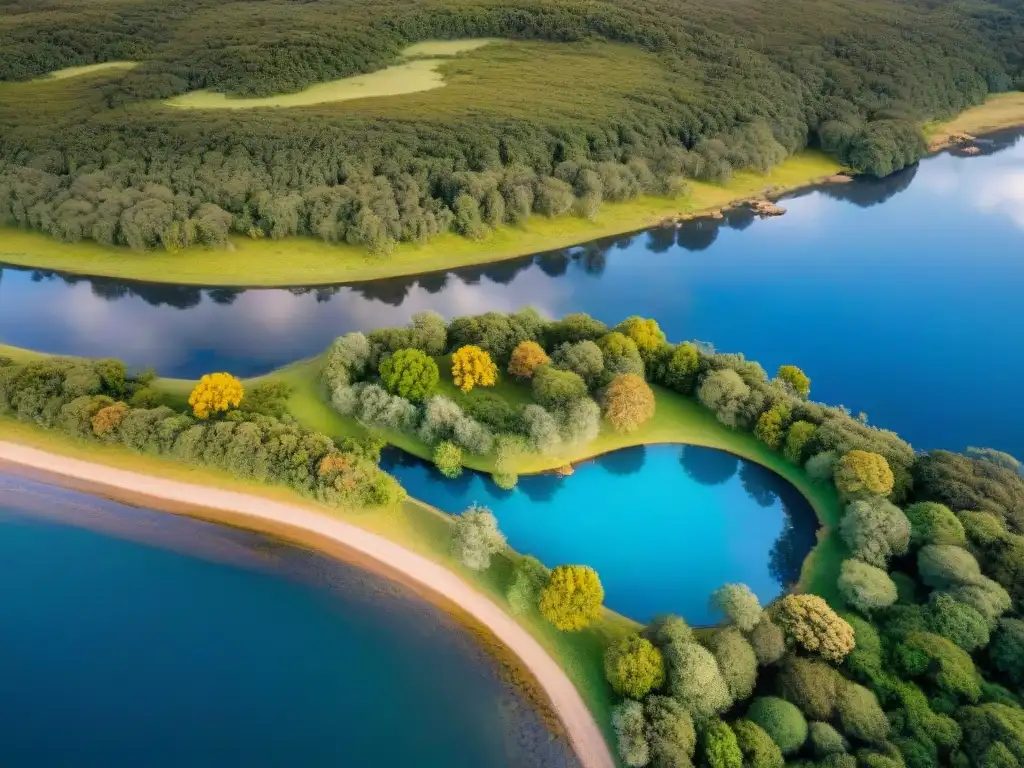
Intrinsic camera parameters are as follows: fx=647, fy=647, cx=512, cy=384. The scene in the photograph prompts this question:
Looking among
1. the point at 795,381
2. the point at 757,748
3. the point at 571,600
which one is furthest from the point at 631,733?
the point at 795,381

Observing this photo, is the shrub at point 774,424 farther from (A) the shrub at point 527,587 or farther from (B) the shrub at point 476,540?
(B) the shrub at point 476,540

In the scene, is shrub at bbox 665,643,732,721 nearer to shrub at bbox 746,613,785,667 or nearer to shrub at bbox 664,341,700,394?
shrub at bbox 746,613,785,667

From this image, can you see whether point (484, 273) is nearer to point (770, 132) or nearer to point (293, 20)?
point (770, 132)

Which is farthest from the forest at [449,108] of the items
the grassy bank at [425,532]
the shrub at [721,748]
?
the shrub at [721,748]

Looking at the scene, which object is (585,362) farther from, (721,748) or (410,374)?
(721,748)

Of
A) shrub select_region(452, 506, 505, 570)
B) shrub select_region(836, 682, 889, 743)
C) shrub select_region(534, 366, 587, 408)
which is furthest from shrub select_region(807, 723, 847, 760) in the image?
shrub select_region(534, 366, 587, 408)

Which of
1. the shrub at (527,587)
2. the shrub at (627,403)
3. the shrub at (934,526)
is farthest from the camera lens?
the shrub at (627,403)
